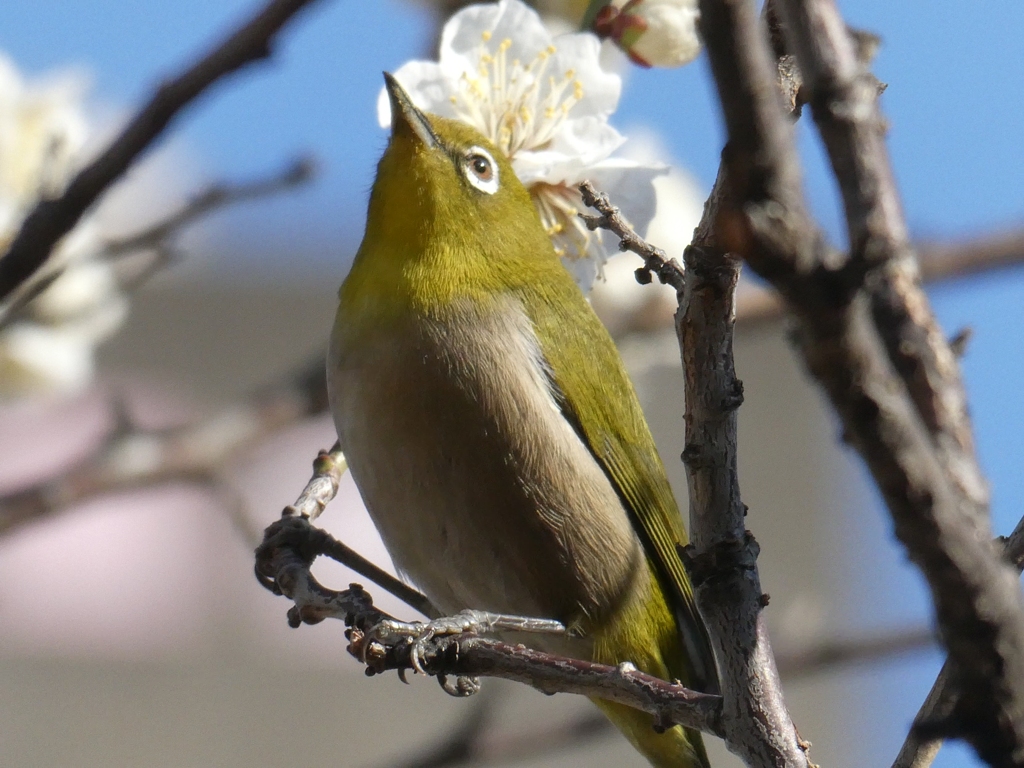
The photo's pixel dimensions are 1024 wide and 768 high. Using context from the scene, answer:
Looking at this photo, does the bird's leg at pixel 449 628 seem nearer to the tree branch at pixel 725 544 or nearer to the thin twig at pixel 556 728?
the thin twig at pixel 556 728

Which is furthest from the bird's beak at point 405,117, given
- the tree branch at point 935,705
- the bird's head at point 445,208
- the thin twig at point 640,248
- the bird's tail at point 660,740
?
the tree branch at point 935,705

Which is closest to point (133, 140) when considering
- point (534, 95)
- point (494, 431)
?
point (494, 431)

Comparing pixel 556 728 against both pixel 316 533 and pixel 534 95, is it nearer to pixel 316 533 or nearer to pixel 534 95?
pixel 316 533

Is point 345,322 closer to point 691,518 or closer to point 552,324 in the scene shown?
point 552,324

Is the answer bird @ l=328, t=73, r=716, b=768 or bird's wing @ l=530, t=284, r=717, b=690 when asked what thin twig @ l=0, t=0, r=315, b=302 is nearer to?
bird @ l=328, t=73, r=716, b=768

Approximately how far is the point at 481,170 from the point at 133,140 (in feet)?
4.13

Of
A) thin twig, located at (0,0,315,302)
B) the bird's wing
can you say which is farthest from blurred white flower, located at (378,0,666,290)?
thin twig, located at (0,0,315,302)

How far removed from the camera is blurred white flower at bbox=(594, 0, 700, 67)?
304 cm

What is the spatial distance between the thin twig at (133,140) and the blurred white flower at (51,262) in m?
1.04

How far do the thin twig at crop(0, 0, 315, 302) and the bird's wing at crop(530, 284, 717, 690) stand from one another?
116 cm

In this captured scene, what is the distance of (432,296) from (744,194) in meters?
2.02

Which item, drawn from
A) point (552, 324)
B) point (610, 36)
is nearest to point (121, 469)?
point (552, 324)

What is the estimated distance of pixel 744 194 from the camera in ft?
3.51

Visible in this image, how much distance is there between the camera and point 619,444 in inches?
127
